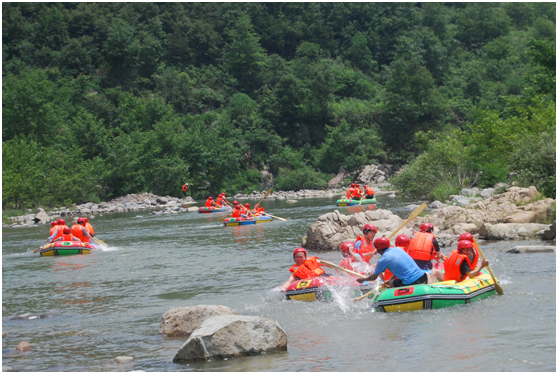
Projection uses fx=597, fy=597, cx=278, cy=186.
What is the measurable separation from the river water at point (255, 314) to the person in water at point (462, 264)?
60 cm

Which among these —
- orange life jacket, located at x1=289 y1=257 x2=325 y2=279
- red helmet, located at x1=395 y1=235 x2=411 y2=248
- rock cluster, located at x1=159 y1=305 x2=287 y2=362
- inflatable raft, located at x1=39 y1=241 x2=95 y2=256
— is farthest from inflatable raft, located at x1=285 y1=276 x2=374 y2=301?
inflatable raft, located at x1=39 y1=241 x2=95 y2=256

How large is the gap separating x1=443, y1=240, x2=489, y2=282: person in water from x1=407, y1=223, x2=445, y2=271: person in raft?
57cm

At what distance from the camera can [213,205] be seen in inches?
1361

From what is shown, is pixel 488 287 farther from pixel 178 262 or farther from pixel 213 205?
pixel 213 205

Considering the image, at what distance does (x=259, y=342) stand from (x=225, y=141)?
49717 mm

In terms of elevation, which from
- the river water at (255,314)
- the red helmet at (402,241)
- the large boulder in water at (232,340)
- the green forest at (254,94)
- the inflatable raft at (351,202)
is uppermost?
the green forest at (254,94)

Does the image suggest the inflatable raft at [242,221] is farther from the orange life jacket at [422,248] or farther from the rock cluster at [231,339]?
the rock cluster at [231,339]

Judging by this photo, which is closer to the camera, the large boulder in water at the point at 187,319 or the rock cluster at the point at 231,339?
the rock cluster at the point at 231,339

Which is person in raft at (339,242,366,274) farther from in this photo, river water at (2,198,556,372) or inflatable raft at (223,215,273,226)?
inflatable raft at (223,215,273,226)

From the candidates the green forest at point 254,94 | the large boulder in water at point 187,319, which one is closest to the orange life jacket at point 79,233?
the large boulder in water at point 187,319

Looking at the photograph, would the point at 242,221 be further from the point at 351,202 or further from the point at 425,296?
the point at 425,296

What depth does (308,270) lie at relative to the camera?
37.6 feet

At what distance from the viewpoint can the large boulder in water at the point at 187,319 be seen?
359 inches

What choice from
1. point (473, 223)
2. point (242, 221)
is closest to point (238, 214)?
point (242, 221)
